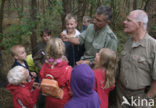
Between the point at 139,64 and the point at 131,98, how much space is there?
0.63m

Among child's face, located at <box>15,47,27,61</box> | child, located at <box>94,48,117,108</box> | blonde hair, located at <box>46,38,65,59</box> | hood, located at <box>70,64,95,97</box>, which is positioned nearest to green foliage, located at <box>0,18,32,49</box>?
child's face, located at <box>15,47,27,61</box>

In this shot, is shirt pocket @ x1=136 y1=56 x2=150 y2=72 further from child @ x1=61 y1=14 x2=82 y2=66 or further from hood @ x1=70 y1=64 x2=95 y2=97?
child @ x1=61 y1=14 x2=82 y2=66

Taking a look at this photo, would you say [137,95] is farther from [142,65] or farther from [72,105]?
A: [72,105]

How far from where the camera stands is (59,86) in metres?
2.41

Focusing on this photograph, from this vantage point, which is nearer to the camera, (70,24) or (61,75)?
(61,75)

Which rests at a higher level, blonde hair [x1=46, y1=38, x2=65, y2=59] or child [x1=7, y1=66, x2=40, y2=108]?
blonde hair [x1=46, y1=38, x2=65, y2=59]

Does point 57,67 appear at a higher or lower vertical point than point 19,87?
higher

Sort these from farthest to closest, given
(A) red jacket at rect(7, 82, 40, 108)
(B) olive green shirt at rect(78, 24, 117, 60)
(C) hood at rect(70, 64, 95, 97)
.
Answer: (B) olive green shirt at rect(78, 24, 117, 60) < (A) red jacket at rect(7, 82, 40, 108) < (C) hood at rect(70, 64, 95, 97)

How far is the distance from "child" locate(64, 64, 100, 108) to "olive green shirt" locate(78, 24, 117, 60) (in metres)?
1.13

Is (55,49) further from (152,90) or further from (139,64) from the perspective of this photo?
(152,90)

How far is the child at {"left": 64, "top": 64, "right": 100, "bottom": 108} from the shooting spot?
1803 mm

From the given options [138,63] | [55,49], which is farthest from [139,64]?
[55,49]

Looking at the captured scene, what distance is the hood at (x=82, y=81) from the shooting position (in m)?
1.80

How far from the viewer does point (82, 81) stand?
1793mm
